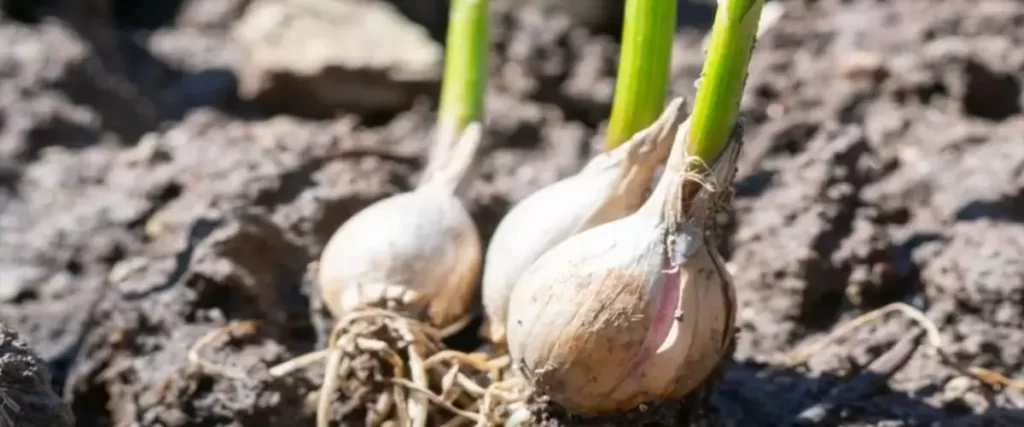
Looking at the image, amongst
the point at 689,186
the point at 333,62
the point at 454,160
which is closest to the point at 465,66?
the point at 454,160

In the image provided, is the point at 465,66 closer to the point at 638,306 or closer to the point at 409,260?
the point at 409,260

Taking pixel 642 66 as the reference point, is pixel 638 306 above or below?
below

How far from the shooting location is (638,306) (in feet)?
3.24

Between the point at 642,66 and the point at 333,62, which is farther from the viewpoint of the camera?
the point at 333,62

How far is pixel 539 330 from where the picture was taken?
1011 millimetres

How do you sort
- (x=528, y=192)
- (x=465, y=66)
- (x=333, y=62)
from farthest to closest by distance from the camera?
(x=333, y=62) → (x=528, y=192) → (x=465, y=66)

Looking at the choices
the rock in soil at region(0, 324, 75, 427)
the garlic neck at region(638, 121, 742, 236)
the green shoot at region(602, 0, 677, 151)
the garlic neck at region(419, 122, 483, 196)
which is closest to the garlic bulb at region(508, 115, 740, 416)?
the garlic neck at region(638, 121, 742, 236)

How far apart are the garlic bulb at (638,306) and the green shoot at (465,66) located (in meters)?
0.37

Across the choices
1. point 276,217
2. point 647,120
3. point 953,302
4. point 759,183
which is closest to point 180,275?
point 276,217

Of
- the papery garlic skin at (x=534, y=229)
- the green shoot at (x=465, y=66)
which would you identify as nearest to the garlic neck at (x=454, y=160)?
the green shoot at (x=465, y=66)

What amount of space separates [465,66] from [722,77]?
1.40 feet

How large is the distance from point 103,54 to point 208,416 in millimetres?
1284

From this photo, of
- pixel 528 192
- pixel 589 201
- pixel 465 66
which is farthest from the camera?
pixel 528 192

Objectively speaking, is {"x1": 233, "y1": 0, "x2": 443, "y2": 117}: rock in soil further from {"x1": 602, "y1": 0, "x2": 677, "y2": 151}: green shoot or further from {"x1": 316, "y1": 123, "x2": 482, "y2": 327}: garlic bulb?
{"x1": 602, "y1": 0, "x2": 677, "y2": 151}: green shoot
